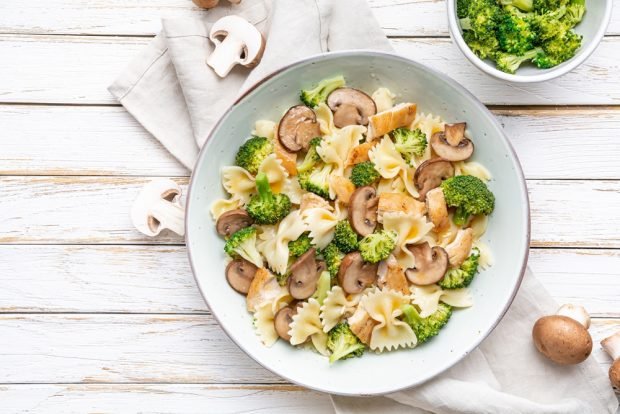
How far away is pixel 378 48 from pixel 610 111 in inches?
57.6

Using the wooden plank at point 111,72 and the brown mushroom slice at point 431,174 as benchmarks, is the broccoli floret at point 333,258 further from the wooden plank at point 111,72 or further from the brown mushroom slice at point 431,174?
the wooden plank at point 111,72

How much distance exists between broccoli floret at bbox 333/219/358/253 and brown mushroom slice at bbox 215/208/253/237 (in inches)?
19.9

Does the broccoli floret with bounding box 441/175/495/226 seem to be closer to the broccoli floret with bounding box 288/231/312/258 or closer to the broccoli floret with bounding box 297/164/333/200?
the broccoli floret with bounding box 297/164/333/200

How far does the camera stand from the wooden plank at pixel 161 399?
161 inches

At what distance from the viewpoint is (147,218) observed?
3875mm

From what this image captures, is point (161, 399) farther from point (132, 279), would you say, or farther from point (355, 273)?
point (355, 273)

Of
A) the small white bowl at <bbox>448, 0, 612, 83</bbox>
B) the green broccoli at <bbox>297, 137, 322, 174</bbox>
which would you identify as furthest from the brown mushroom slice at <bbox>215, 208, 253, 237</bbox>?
the small white bowl at <bbox>448, 0, 612, 83</bbox>

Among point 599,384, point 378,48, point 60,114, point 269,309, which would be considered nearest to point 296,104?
point 378,48

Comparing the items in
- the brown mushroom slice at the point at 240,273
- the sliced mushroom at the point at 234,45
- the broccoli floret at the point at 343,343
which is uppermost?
the sliced mushroom at the point at 234,45

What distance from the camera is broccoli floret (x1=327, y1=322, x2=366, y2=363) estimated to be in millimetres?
3666

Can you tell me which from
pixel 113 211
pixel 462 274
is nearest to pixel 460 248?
pixel 462 274

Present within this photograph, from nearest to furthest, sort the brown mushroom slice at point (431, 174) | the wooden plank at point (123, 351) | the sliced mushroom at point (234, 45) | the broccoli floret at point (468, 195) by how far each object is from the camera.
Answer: the broccoli floret at point (468, 195)
the brown mushroom slice at point (431, 174)
the sliced mushroom at point (234, 45)
the wooden plank at point (123, 351)

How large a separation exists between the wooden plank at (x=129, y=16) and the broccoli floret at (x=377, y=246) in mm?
1239

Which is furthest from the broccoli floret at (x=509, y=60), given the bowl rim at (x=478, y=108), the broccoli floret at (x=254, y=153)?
the broccoli floret at (x=254, y=153)
